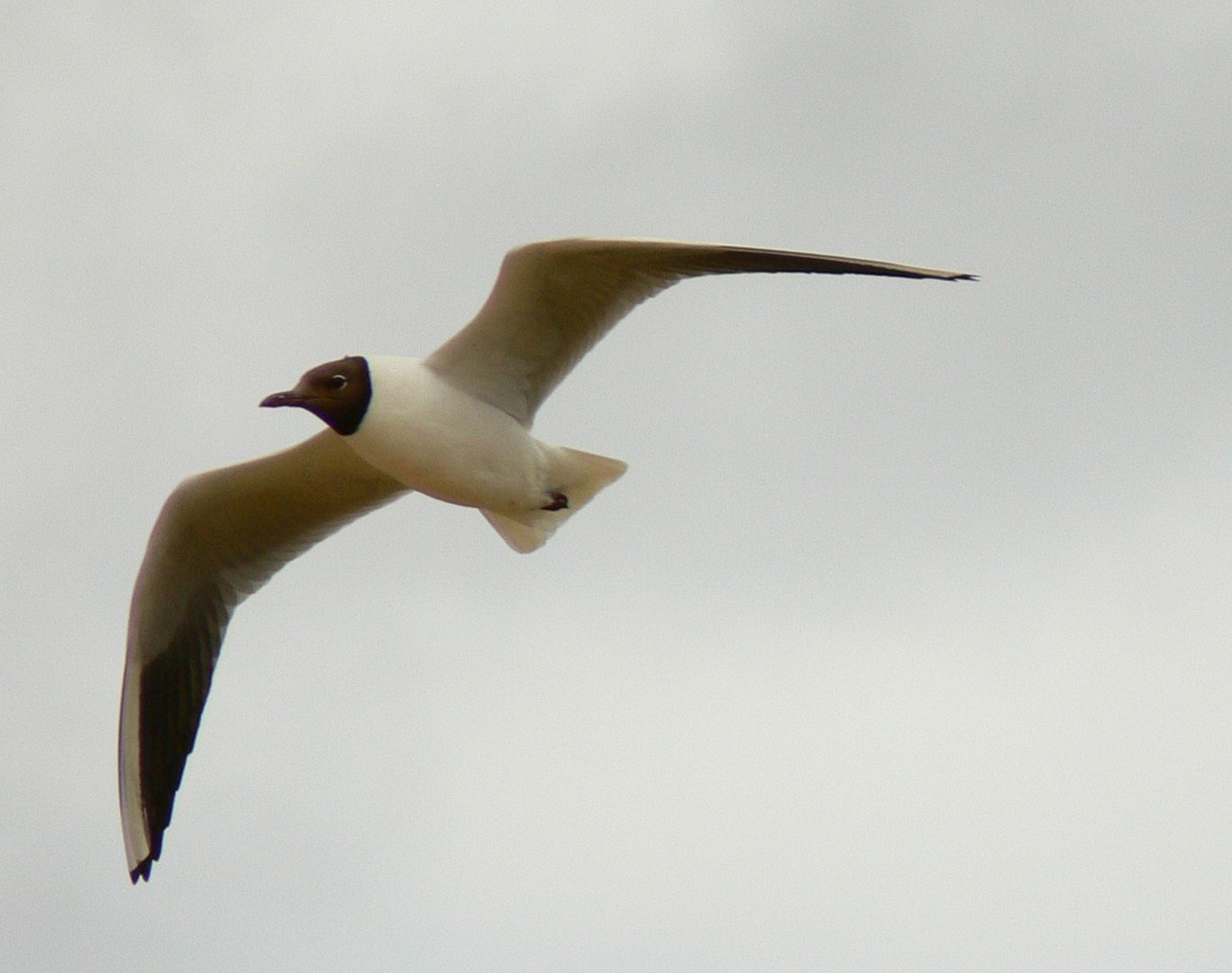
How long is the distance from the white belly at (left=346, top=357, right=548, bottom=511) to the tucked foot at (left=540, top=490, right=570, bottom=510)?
180mm

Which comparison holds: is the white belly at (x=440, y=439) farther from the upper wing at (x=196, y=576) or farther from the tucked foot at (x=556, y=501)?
the upper wing at (x=196, y=576)

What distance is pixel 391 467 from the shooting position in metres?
8.36

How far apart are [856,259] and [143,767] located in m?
4.35

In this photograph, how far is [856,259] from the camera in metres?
7.23

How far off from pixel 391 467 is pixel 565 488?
31.4 inches

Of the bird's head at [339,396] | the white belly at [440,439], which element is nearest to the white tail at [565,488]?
the white belly at [440,439]

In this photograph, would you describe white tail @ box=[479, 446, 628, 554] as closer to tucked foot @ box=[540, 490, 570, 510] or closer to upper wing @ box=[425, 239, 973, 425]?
tucked foot @ box=[540, 490, 570, 510]

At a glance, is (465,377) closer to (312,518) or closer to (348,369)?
(348,369)

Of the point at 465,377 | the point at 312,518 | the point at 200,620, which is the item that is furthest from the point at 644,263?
the point at 200,620

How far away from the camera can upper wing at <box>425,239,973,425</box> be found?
769 cm

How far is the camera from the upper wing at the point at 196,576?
9.29 metres

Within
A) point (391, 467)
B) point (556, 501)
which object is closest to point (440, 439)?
point (391, 467)

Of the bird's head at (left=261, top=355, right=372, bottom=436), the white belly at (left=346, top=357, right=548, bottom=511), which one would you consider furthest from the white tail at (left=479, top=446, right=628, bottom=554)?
the bird's head at (left=261, top=355, right=372, bottom=436)

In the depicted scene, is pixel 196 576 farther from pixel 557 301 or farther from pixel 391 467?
pixel 557 301
